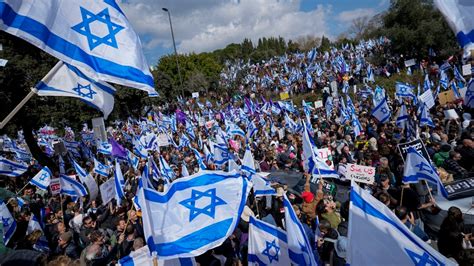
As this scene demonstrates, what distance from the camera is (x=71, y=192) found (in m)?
10.3

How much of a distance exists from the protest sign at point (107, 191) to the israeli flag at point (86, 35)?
616 centimetres

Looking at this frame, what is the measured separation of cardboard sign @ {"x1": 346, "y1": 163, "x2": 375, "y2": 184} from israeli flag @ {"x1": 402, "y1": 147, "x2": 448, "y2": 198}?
1260mm

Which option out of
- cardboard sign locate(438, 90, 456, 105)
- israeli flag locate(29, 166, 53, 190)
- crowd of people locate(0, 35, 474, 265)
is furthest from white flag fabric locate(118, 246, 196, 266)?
cardboard sign locate(438, 90, 456, 105)

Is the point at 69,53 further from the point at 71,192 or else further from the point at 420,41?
the point at 420,41

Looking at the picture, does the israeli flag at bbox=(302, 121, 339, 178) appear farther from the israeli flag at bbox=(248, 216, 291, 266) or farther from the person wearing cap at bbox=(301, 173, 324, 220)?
the israeli flag at bbox=(248, 216, 291, 266)

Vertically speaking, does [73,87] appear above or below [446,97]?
above

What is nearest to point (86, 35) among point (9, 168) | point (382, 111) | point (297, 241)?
point (297, 241)

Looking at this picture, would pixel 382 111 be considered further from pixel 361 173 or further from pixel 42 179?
pixel 42 179

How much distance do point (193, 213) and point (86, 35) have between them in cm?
258

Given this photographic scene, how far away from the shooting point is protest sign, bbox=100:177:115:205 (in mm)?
9586

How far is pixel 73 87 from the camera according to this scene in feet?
15.6

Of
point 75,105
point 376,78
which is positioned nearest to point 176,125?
point 75,105

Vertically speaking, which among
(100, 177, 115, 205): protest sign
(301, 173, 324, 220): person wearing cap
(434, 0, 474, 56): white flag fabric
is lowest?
(301, 173, 324, 220): person wearing cap

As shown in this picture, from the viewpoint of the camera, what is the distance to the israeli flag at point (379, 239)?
3.46 m
